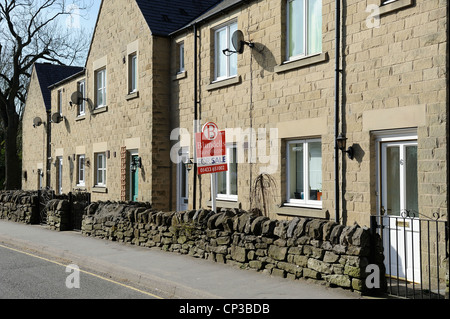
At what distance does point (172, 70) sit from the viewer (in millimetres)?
15344

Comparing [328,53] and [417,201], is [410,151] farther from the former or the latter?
[328,53]

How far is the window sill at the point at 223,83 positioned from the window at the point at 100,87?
7.14 meters

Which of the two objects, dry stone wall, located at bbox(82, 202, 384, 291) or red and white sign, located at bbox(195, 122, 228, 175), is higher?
red and white sign, located at bbox(195, 122, 228, 175)

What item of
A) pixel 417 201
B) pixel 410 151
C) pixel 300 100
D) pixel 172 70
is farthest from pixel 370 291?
pixel 172 70

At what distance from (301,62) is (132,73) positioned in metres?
8.29

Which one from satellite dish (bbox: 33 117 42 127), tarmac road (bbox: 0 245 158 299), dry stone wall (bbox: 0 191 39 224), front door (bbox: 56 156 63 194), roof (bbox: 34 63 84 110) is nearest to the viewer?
tarmac road (bbox: 0 245 158 299)

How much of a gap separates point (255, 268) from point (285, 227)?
3.43 ft

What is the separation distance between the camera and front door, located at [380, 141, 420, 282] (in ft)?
27.0

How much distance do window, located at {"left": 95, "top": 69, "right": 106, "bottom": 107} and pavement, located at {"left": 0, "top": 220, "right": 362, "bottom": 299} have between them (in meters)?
7.28

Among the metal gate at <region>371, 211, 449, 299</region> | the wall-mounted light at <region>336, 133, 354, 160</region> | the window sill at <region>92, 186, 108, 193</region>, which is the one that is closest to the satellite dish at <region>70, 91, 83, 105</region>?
the window sill at <region>92, 186, 108, 193</region>

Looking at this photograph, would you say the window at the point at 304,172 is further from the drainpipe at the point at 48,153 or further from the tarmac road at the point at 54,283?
the drainpipe at the point at 48,153

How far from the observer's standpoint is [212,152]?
1066cm

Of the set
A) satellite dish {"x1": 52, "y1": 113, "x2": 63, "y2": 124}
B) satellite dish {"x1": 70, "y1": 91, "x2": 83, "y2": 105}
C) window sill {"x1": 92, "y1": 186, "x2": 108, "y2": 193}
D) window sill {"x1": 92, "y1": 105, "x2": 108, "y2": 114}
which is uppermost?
satellite dish {"x1": 70, "y1": 91, "x2": 83, "y2": 105}

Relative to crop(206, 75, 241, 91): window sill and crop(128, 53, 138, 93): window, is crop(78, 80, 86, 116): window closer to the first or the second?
crop(128, 53, 138, 93): window
